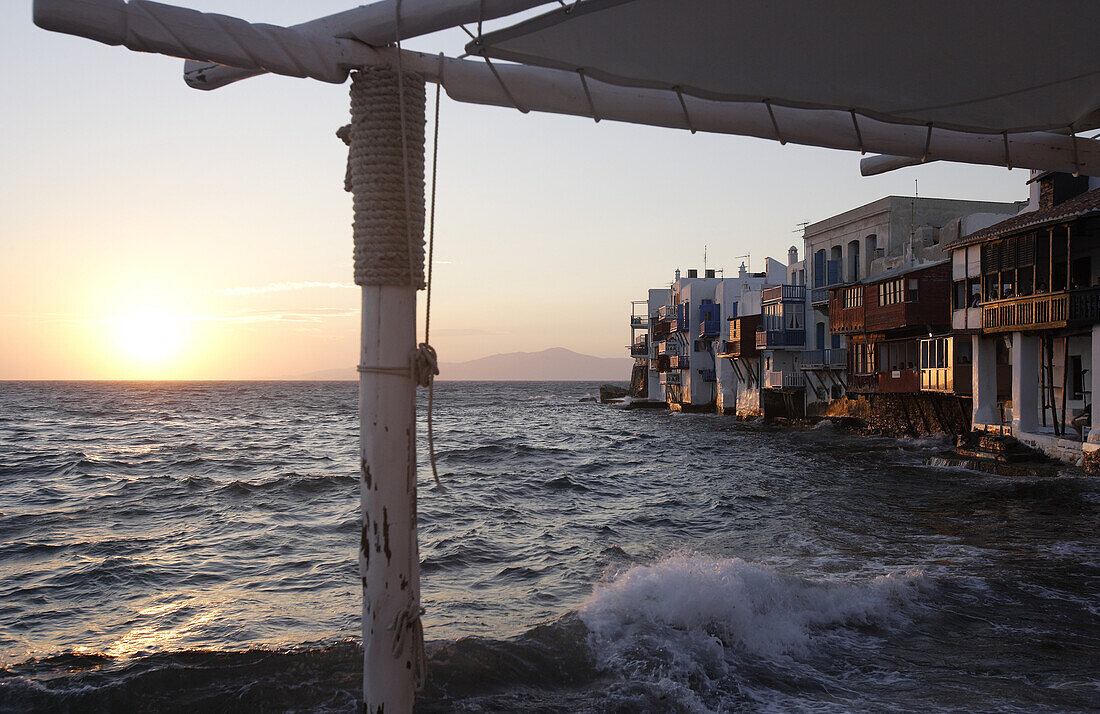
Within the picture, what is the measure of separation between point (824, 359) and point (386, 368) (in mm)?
48687

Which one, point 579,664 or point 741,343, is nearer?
point 579,664

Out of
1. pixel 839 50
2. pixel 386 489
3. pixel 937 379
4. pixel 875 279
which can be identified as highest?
pixel 875 279

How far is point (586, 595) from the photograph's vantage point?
447 inches

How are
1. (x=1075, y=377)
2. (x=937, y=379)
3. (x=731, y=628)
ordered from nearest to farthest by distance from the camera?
(x=731, y=628)
(x=1075, y=377)
(x=937, y=379)

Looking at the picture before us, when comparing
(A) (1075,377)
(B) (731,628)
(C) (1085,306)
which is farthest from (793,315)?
(B) (731,628)

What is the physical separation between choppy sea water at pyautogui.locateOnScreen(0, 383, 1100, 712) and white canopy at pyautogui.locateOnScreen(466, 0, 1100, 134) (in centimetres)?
532

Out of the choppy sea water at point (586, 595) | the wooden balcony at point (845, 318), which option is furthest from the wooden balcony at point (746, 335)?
the choppy sea water at point (586, 595)

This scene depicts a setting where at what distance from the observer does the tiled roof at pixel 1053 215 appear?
23547 millimetres

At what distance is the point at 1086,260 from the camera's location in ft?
88.2

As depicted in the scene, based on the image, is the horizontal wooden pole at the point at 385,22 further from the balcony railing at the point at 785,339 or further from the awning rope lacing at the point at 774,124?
the balcony railing at the point at 785,339

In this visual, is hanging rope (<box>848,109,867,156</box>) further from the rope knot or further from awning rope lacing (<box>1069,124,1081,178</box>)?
the rope knot

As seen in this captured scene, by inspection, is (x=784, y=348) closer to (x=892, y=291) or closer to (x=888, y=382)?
(x=892, y=291)

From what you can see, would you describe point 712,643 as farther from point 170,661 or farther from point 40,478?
point 40,478

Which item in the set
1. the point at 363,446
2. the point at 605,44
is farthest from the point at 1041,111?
the point at 363,446
